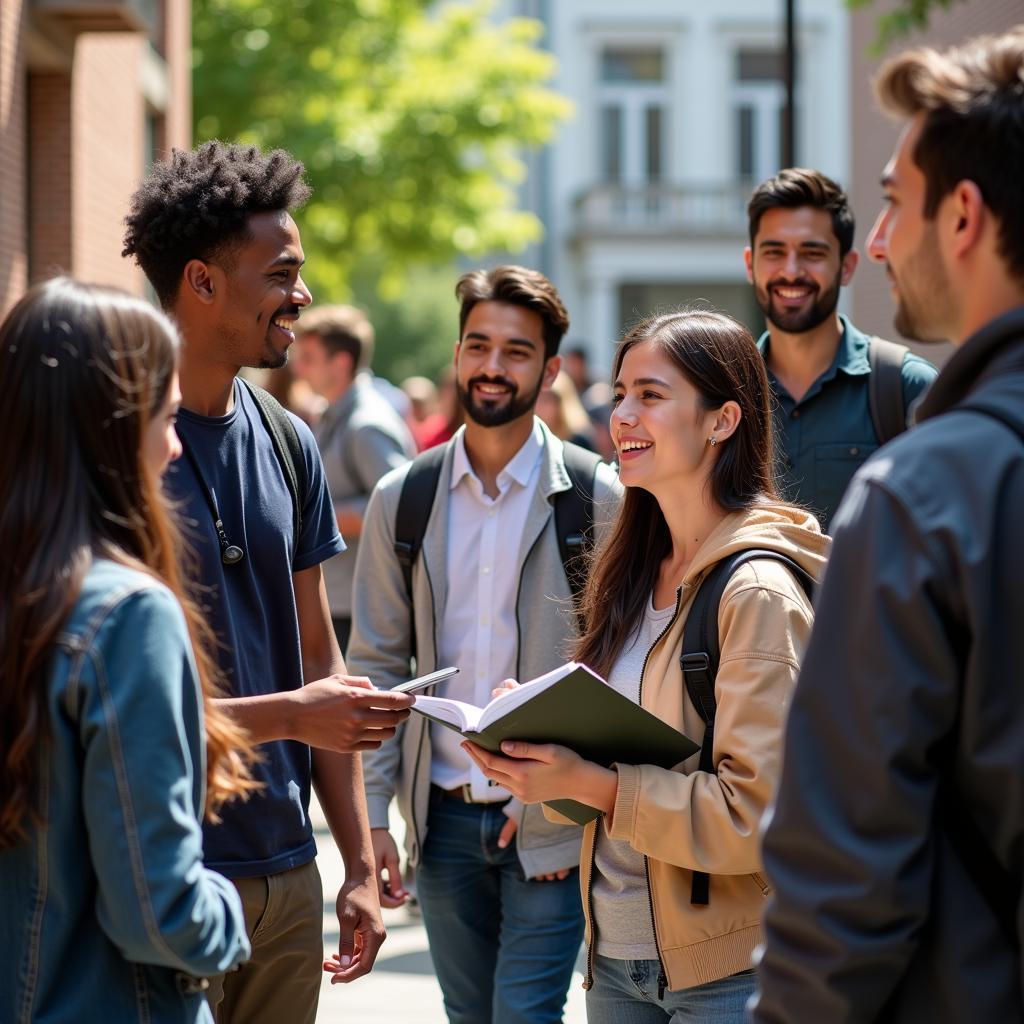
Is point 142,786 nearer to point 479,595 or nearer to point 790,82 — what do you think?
point 479,595

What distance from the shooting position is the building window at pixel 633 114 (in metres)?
33.4

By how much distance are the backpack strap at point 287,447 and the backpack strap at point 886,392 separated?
205 centimetres

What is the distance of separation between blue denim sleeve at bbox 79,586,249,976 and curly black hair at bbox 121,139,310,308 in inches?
54.7

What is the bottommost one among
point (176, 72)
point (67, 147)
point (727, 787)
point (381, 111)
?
point (727, 787)

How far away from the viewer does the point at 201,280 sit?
3406 millimetres

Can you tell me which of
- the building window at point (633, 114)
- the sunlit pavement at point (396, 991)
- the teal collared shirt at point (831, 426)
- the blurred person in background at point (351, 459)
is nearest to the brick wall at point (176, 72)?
the blurred person in background at point (351, 459)

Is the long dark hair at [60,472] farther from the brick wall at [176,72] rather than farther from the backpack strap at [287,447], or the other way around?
the brick wall at [176,72]

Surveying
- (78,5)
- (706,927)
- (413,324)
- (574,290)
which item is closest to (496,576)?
(706,927)

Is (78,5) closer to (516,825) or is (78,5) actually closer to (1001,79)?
(516,825)

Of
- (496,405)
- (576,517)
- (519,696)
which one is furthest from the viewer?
(496,405)

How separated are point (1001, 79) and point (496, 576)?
2478 mm

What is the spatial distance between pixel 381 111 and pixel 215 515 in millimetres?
19488

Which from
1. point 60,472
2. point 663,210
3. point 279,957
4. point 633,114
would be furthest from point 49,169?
point 633,114

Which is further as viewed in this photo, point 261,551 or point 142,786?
point 261,551
